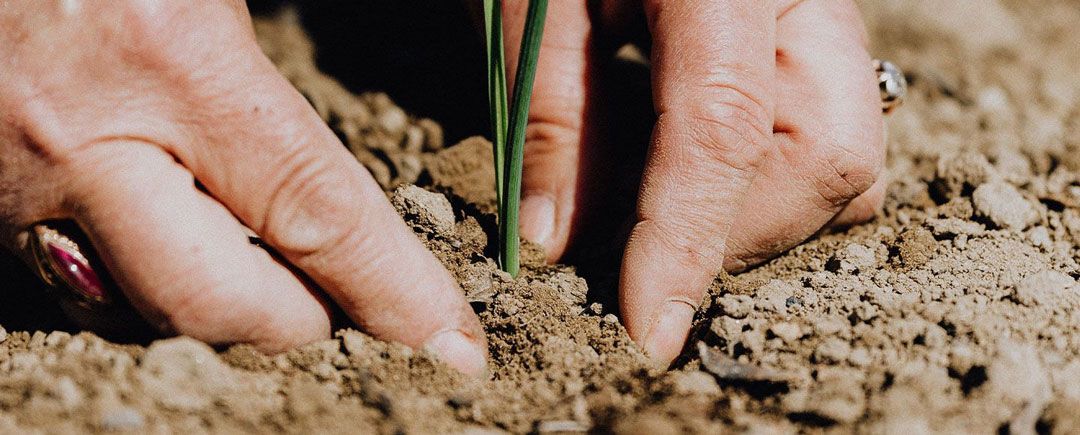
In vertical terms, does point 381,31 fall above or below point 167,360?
below

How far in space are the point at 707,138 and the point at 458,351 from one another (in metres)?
0.53

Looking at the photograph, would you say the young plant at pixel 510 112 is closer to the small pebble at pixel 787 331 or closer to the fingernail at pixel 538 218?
the fingernail at pixel 538 218

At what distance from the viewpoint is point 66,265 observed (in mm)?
1109

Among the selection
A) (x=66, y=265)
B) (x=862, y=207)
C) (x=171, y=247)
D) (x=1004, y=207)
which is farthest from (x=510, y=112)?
(x=1004, y=207)

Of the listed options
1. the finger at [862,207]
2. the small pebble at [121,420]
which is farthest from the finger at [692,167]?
the small pebble at [121,420]

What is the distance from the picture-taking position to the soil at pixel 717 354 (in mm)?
994

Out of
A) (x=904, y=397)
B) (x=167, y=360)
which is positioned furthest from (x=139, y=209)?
(x=904, y=397)

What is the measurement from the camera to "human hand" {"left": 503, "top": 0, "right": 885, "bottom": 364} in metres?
1.31

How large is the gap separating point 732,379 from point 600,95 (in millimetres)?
717

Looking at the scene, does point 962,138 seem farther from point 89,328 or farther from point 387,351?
point 89,328

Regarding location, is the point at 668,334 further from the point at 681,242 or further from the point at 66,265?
the point at 66,265

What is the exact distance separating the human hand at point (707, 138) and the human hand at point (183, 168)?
1.52 feet

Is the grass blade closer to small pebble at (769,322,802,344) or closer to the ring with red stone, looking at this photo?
small pebble at (769,322,802,344)

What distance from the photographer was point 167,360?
102 cm
